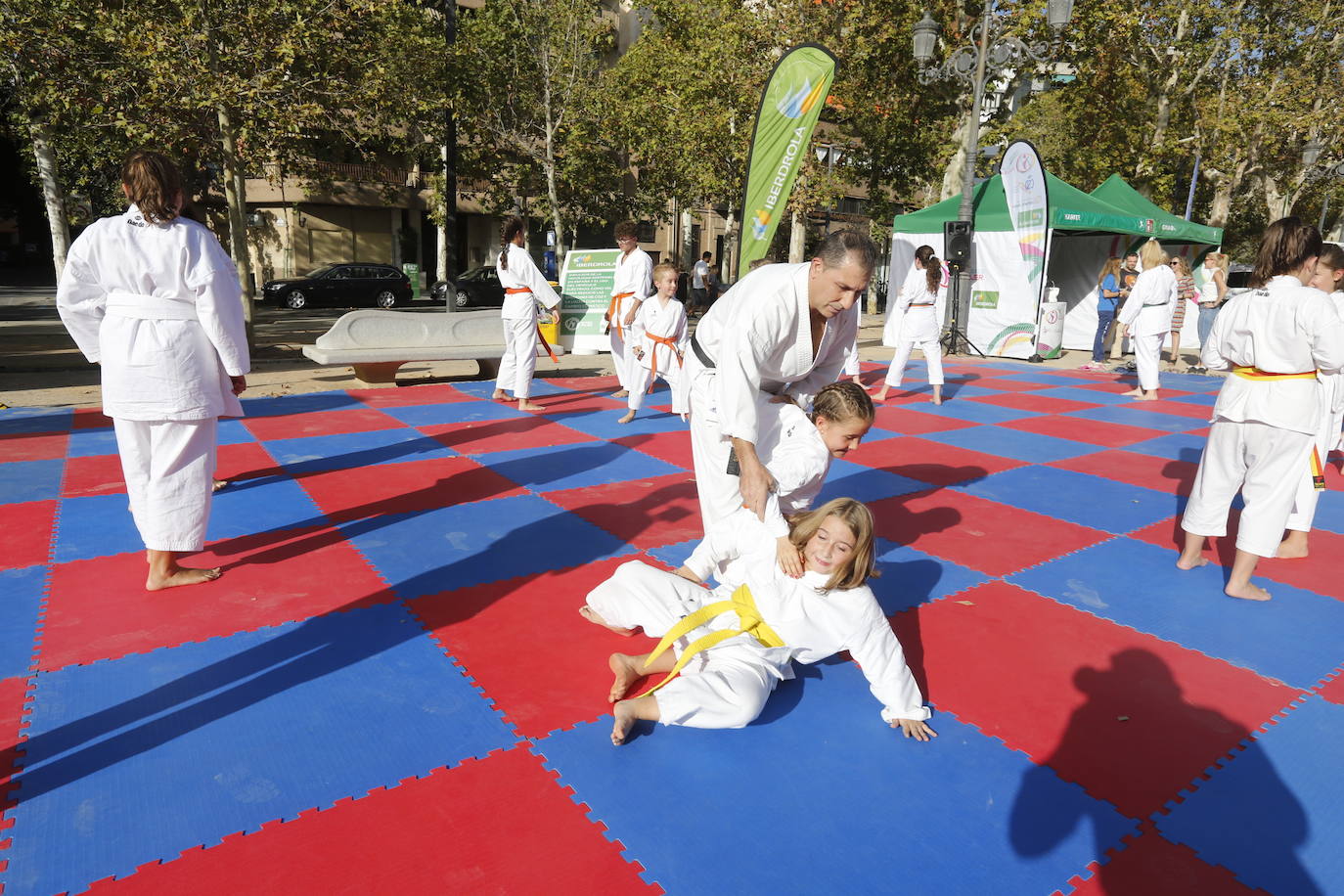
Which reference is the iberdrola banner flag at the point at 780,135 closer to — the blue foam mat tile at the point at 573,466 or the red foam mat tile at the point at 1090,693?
the blue foam mat tile at the point at 573,466

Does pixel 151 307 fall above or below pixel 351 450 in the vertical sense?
above

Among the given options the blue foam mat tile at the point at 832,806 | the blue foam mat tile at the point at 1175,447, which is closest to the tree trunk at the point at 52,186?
the blue foam mat tile at the point at 832,806

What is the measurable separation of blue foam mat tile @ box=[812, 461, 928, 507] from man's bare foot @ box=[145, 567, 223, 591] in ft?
11.8

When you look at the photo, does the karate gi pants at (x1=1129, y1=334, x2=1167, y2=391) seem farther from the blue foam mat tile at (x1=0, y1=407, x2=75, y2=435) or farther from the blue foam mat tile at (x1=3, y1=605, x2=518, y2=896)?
the blue foam mat tile at (x1=0, y1=407, x2=75, y2=435)

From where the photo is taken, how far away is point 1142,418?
8984mm

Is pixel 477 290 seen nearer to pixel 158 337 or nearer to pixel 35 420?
pixel 35 420

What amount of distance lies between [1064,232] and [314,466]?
15.6 m

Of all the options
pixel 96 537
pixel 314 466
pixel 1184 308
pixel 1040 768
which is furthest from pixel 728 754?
pixel 1184 308

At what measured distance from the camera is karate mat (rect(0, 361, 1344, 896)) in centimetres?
220

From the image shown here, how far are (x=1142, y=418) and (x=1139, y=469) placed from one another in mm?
2750

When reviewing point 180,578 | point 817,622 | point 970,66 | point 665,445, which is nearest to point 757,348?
point 817,622

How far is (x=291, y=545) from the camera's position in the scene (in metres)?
4.44

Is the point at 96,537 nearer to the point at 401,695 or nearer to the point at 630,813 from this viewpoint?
the point at 401,695

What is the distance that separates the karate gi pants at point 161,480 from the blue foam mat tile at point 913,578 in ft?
A: 10.9
